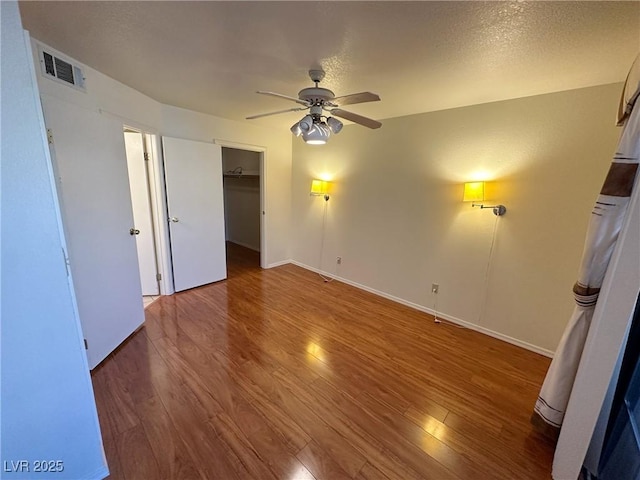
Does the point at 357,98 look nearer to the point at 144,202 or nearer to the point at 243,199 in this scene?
the point at 144,202

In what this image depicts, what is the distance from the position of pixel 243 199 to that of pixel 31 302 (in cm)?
512

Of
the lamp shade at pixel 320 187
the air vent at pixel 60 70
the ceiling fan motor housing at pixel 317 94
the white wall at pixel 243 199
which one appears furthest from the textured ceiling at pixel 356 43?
the white wall at pixel 243 199

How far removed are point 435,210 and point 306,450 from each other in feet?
8.58

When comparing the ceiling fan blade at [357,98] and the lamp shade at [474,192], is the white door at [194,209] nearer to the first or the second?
the ceiling fan blade at [357,98]

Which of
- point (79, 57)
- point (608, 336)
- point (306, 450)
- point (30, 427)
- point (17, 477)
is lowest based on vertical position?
point (306, 450)

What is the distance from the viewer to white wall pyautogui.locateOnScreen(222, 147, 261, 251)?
18.3ft

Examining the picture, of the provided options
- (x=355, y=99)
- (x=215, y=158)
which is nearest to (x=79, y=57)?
(x=215, y=158)

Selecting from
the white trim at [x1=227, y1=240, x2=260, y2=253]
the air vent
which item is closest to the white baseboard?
the white trim at [x1=227, y1=240, x2=260, y2=253]

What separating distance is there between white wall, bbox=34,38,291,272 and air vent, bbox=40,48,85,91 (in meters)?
0.04

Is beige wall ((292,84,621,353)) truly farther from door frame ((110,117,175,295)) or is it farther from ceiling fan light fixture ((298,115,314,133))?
door frame ((110,117,175,295))

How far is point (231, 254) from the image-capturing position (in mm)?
5461

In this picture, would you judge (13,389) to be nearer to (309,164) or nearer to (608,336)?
(608,336)

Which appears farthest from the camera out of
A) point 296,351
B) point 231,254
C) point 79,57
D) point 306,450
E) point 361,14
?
point 231,254

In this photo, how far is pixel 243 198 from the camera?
235 inches
